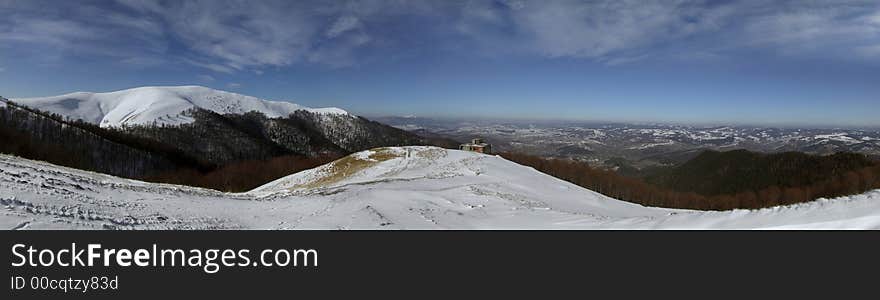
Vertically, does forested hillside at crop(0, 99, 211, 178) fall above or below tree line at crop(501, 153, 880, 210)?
above

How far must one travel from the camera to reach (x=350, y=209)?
670 inches

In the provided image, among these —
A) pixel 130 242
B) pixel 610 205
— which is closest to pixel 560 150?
pixel 610 205

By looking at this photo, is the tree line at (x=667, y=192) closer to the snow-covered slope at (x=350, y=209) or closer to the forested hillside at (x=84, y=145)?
the snow-covered slope at (x=350, y=209)

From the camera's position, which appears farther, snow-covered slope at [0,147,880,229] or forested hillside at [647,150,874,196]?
forested hillside at [647,150,874,196]

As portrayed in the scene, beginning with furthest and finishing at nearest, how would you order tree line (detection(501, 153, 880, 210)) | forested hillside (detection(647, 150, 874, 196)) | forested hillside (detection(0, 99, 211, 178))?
1. forested hillside (detection(647, 150, 874, 196))
2. forested hillside (detection(0, 99, 211, 178))
3. tree line (detection(501, 153, 880, 210))

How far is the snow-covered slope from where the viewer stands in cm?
1048

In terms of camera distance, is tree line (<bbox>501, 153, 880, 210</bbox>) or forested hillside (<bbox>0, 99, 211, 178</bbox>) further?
forested hillside (<bbox>0, 99, 211, 178</bbox>)

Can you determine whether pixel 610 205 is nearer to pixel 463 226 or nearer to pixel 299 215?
pixel 463 226

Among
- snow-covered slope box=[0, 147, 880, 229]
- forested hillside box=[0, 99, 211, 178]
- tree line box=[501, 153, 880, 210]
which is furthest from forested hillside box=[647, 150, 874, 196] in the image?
forested hillside box=[0, 99, 211, 178]

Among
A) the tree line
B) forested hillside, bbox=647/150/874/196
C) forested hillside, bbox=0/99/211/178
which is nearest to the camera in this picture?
the tree line

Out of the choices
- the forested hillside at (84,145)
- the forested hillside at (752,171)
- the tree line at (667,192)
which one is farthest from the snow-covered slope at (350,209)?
the forested hillside at (752,171)

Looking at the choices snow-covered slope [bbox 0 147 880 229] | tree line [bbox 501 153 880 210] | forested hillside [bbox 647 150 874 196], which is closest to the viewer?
snow-covered slope [bbox 0 147 880 229]

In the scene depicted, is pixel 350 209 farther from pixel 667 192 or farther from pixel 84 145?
pixel 84 145

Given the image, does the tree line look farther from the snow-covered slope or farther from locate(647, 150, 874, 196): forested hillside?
the snow-covered slope
